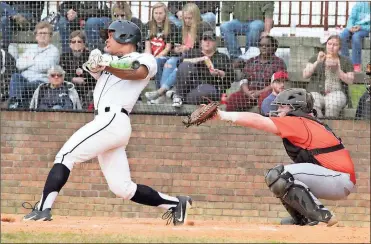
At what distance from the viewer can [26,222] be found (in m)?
9.15

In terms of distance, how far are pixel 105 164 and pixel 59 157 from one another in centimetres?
49

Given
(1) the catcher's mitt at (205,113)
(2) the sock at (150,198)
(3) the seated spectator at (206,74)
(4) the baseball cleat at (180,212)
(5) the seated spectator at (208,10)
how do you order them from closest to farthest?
(1) the catcher's mitt at (205,113) → (2) the sock at (150,198) → (4) the baseball cleat at (180,212) → (3) the seated spectator at (206,74) → (5) the seated spectator at (208,10)

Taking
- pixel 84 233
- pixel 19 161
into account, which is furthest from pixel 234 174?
pixel 84 233

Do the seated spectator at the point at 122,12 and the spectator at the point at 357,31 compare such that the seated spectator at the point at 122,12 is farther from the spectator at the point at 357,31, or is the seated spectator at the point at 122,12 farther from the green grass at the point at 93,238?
the green grass at the point at 93,238

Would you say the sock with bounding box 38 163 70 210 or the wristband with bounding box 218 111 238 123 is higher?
the wristband with bounding box 218 111 238 123

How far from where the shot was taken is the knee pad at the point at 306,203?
8.98 metres

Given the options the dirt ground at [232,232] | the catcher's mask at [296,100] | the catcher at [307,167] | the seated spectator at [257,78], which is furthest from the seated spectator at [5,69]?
the catcher at [307,167]

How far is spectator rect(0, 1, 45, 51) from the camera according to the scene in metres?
14.4

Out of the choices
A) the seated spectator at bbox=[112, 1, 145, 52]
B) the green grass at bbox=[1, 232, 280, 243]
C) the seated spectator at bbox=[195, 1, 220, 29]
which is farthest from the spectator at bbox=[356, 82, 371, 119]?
the green grass at bbox=[1, 232, 280, 243]

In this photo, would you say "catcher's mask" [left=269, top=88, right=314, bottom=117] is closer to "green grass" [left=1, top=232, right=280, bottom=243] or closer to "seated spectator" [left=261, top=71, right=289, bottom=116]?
"green grass" [left=1, top=232, right=280, bottom=243]

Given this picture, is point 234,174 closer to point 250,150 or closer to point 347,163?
point 250,150

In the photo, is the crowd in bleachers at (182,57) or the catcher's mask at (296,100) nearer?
the catcher's mask at (296,100)

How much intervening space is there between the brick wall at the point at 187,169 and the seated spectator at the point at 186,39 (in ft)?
1.78

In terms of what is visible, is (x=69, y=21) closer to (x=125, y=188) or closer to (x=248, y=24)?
(x=248, y=24)
